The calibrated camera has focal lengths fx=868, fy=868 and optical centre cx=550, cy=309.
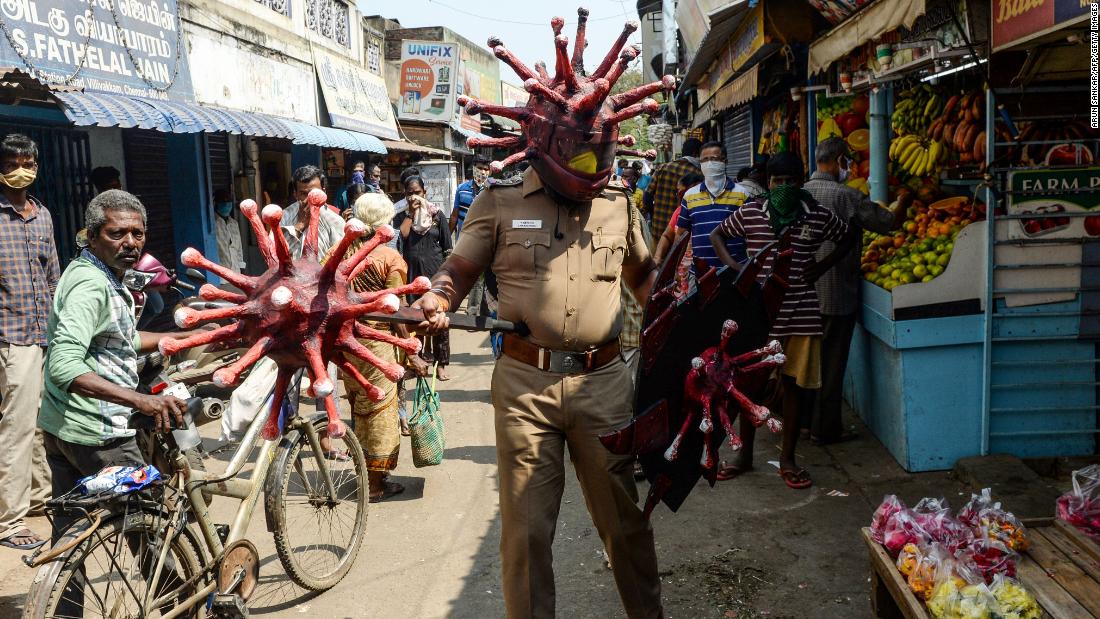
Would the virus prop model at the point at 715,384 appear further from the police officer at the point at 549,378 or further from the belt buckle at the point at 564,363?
the belt buckle at the point at 564,363

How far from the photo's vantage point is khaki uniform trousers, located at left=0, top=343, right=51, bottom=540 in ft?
16.1

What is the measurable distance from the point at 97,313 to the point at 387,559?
212 centimetres

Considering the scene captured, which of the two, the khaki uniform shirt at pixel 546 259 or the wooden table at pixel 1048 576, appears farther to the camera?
the khaki uniform shirt at pixel 546 259

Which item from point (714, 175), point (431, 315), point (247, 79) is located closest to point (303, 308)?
point (431, 315)

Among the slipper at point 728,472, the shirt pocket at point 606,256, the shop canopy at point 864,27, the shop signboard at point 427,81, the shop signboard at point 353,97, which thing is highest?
the shop signboard at point 427,81

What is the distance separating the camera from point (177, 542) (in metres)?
3.36

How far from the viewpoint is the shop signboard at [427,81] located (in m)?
22.0

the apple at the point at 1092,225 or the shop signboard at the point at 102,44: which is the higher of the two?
the shop signboard at the point at 102,44

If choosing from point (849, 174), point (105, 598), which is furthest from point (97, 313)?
point (849, 174)

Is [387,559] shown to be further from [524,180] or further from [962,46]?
[962,46]

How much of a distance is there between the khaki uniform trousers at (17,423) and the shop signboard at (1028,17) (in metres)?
5.60

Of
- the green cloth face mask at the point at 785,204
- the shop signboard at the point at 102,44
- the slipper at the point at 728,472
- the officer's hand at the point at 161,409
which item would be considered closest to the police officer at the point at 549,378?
the officer's hand at the point at 161,409

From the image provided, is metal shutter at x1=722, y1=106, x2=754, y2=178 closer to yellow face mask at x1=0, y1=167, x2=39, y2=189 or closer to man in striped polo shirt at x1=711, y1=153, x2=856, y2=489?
man in striped polo shirt at x1=711, y1=153, x2=856, y2=489

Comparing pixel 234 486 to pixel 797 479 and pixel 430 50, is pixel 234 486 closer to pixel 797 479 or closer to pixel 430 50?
pixel 797 479
